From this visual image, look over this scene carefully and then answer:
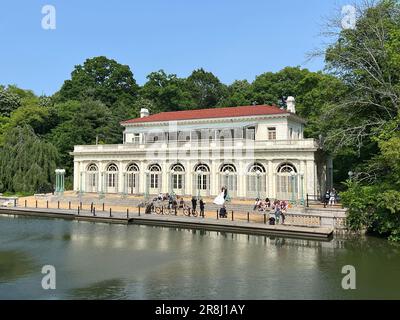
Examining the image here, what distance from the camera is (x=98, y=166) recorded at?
43.2 m

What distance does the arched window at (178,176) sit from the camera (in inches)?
1549

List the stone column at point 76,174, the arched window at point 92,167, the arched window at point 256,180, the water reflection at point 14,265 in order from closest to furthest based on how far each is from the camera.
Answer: the water reflection at point 14,265 < the arched window at point 256,180 < the arched window at point 92,167 < the stone column at point 76,174

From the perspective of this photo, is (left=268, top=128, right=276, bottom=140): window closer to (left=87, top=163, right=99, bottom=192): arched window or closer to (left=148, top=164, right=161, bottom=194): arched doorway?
(left=148, top=164, right=161, bottom=194): arched doorway

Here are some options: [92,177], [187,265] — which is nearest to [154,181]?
[92,177]

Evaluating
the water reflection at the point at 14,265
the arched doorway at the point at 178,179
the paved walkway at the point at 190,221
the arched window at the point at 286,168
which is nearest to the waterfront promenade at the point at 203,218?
the paved walkway at the point at 190,221

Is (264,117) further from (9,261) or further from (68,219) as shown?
(9,261)

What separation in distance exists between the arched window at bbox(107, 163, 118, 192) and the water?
17221 millimetres

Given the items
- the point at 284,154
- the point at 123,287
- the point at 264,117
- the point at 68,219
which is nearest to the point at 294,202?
the point at 284,154

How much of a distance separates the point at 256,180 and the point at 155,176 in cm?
1074

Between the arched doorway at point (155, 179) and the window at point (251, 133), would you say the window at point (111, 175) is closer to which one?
the arched doorway at point (155, 179)

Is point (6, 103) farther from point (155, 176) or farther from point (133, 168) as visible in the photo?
point (155, 176)

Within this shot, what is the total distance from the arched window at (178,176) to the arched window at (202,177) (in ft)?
5.01

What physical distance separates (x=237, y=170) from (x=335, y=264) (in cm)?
2016
